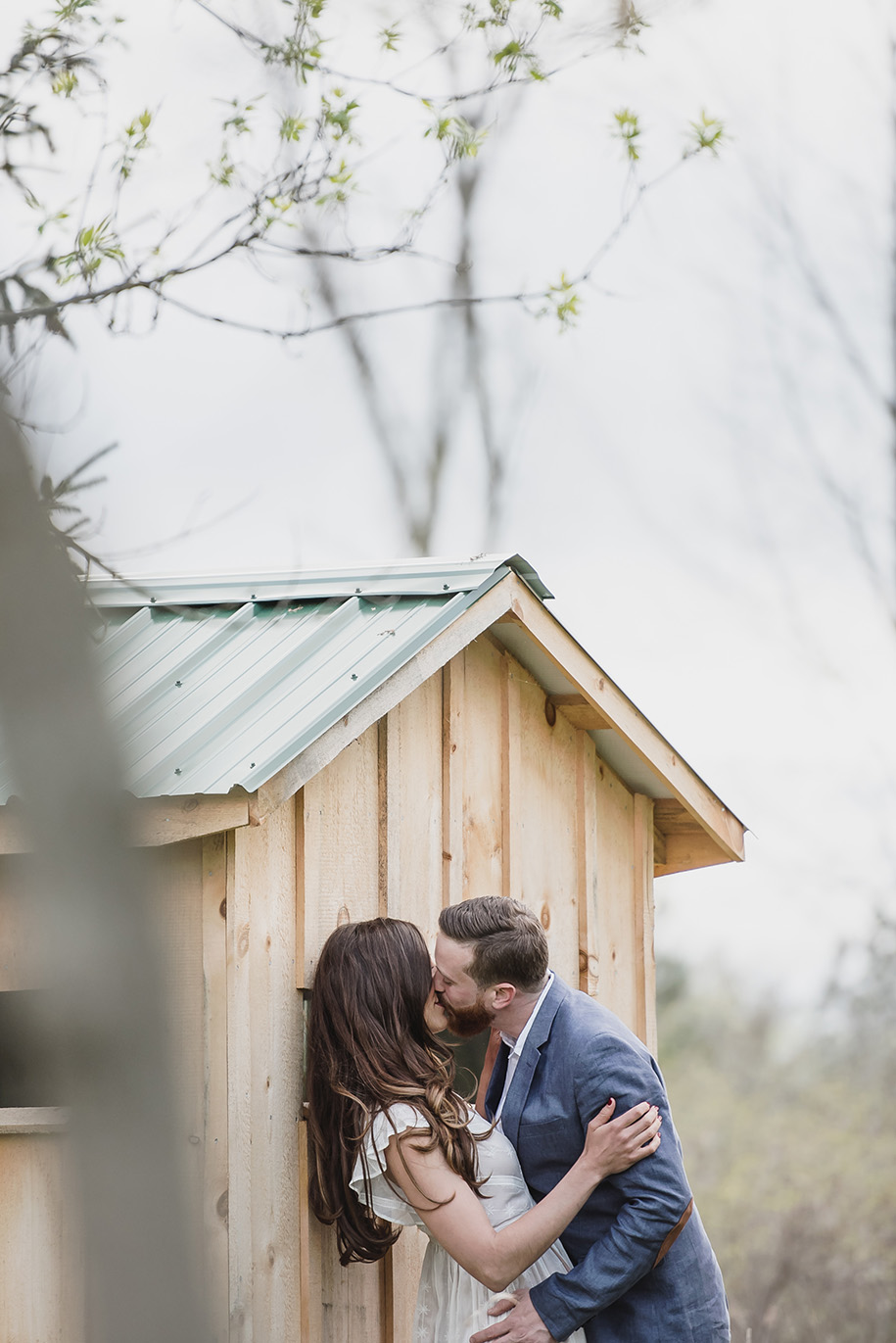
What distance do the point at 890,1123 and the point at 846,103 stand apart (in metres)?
12.7

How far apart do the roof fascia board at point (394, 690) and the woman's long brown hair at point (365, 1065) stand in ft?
1.74

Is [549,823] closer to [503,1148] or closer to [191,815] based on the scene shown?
[503,1148]

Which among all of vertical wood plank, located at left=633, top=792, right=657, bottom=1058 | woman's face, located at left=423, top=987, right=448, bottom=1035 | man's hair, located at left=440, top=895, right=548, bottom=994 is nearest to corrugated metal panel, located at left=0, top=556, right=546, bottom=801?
man's hair, located at left=440, top=895, right=548, bottom=994

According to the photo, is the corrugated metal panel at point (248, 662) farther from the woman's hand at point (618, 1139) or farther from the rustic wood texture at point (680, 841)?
the rustic wood texture at point (680, 841)

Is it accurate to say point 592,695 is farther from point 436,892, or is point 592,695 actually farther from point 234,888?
point 234,888

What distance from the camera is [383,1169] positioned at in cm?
354

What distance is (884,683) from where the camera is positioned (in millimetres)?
17516

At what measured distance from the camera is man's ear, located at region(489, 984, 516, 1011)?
3.72 meters

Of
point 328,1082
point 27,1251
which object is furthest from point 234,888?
point 27,1251

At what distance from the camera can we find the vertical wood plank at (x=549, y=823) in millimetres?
5219

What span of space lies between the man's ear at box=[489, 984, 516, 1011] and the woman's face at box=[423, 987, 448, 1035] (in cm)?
18

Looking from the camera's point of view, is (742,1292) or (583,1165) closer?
(583,1165)

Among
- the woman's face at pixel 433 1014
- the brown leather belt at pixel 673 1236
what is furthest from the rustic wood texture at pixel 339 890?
the brown leather belt at pixel 673 1236

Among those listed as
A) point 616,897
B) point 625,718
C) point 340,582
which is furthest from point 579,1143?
point 616,897
